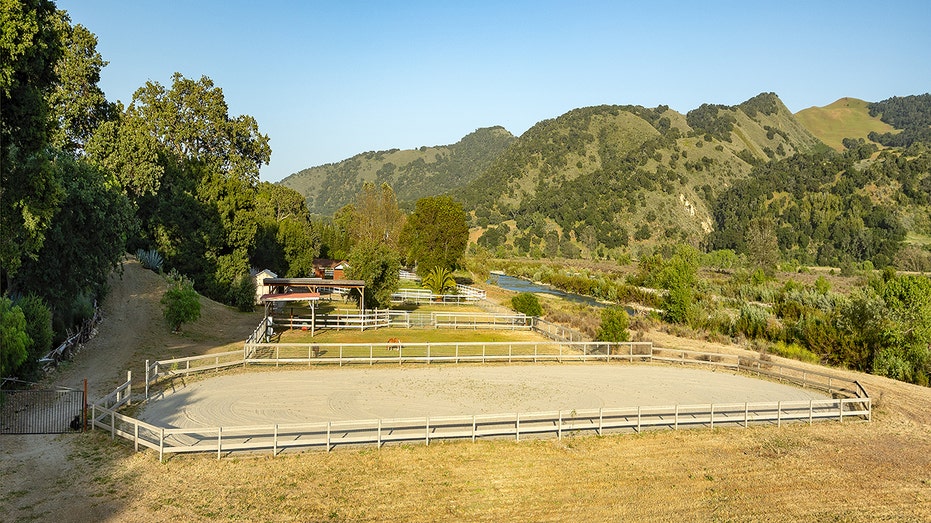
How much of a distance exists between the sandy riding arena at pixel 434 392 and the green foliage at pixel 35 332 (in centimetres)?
538

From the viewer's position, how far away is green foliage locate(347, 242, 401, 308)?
44.5 m

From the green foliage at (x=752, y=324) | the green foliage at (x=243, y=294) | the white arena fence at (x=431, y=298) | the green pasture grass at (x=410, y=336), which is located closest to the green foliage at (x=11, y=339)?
the green pasture grass at (x=410, y=336)

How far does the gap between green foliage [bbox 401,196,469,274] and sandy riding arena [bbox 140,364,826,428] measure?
44.9 meters

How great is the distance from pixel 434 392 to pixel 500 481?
29.3 feet

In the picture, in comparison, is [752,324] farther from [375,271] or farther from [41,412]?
[41,412]

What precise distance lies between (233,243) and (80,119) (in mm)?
16733

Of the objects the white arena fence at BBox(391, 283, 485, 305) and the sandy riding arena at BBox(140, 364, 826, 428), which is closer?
the sandy riding arena at BBox(140, 364, 826, 428)

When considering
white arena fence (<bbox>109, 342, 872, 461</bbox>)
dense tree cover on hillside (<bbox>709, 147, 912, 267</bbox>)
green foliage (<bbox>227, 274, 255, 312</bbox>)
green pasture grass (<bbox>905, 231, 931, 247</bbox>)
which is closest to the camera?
white arena fence (<bbox>109, 342, 872, 461</bbox>)

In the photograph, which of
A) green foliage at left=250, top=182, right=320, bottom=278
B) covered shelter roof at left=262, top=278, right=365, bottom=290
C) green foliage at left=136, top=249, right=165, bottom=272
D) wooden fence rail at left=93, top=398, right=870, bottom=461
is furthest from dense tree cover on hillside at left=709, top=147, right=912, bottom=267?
green foliage at left=136, top=249, right=165, bottom=272

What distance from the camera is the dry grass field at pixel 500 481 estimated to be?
1367 cm

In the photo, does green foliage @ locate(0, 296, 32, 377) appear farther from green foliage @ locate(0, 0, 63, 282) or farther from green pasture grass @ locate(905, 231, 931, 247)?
green pasture grass @ locate(905, 231, 931, 247)

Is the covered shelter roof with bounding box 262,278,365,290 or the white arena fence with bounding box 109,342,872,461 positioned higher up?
the covered shelter roof with bounding box 262,278,365,290

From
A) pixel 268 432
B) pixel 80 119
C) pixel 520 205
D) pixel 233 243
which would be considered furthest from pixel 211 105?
pixel 520 205

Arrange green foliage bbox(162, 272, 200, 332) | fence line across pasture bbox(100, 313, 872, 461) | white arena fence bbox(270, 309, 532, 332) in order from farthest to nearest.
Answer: white arena fence bbox(270, 309, 532, 332)
green foliage bbox(162, 272, 200, 332)
fence line across pasture bbox(100, 313, 872, 461)
